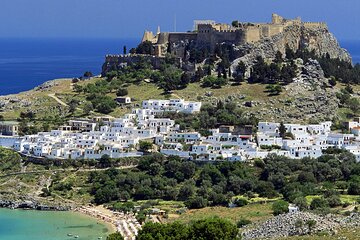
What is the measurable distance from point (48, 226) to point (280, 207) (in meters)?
10.7

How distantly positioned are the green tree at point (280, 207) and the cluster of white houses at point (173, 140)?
827 centimetres

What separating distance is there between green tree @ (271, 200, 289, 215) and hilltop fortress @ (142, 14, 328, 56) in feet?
77.6

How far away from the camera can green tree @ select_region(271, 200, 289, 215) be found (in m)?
41.3

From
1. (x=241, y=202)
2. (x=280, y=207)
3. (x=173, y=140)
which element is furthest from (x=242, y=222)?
(x=173, y=140)

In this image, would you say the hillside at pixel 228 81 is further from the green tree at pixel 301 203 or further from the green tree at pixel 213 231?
the green tree at pixel 213 231

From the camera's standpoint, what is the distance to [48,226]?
43250 mm

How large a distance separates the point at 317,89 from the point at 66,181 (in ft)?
61.6

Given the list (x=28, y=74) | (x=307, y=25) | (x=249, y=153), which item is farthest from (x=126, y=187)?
(x=28, y=74)

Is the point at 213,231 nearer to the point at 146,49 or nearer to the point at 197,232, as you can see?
the point at 197,232

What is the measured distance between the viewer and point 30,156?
52.9 metres

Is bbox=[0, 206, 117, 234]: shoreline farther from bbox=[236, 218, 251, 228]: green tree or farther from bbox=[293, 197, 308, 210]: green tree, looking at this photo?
bbox=[293, 197, 308, 210]: green tree

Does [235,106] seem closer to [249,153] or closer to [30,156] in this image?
[249,153]

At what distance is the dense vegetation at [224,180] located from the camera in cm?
4569

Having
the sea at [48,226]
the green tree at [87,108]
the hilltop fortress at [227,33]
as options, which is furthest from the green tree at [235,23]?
the sea at [48,226]
